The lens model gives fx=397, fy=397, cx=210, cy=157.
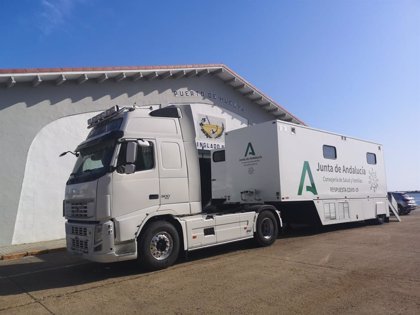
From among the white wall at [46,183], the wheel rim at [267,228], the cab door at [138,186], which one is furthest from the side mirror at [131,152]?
the white wall at [46,183]

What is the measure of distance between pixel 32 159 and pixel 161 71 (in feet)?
23.2

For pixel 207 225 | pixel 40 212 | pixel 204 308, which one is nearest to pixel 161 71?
pixel 40 212

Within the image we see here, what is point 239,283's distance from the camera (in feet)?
23.4

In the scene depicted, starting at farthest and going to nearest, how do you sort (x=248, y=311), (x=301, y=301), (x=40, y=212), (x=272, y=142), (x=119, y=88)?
(x=119, y=88)
(x=40, y=212)
(x=272, y=142)
(x=301, y=301)
(x=248, y=311)

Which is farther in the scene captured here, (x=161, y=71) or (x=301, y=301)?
(x=161, y=71)

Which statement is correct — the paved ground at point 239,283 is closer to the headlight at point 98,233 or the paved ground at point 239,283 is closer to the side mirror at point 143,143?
the headlight at point 98,233

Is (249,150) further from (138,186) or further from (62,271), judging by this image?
(62,271)

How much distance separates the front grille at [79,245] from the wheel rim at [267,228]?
5.08m

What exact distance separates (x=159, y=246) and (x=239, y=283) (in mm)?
2295

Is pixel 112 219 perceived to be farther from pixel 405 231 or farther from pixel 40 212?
pixel 405 231

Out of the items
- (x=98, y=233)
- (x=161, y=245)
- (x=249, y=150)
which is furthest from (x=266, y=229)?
(x=98, y=233)

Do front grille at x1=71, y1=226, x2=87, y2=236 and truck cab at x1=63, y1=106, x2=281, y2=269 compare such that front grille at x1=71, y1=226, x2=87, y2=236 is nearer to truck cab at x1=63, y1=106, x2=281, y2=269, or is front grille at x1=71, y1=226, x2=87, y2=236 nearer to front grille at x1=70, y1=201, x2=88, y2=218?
truck cab at x1=63, y1=106, x2=281, y2=269

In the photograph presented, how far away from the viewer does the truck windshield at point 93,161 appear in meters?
8.38

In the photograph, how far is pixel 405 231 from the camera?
14086 mm
